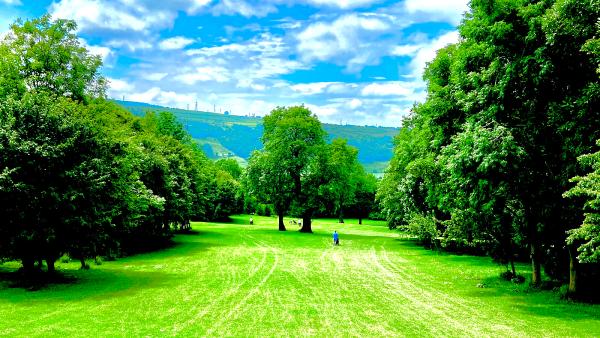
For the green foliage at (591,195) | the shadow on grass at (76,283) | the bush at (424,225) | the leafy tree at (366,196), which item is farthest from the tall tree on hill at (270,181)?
the green foliage at (591,195)

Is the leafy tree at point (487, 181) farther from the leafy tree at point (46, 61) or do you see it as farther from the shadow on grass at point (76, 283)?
the leafy tree at point (46, 61)

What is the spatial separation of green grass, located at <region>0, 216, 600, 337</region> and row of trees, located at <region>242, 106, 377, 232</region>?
96.5 feet

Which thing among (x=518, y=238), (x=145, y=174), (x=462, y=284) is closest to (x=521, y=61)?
(x=518, y=238)

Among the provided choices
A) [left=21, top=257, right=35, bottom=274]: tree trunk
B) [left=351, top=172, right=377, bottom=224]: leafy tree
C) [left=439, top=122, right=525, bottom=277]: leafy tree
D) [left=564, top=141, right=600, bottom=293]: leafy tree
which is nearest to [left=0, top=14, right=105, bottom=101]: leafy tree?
[left=21, top=257, right=35, bottom=274]: tree trunk

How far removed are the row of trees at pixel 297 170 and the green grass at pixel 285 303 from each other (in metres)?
29.4

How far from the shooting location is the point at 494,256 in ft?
83.6

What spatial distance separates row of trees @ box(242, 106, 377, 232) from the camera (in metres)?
59.6

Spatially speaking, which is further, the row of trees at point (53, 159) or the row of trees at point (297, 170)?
the row of trees at point (297, 170)

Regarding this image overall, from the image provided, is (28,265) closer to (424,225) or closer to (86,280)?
(86,280)

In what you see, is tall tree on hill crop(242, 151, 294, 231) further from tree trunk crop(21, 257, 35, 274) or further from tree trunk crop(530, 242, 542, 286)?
tree trunk crop(530, 242, 542, 286)

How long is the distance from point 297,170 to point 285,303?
43.2 metres

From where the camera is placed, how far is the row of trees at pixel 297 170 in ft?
196

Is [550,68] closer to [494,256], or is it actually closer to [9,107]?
[494,256]

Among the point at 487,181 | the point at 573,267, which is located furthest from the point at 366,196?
the point at 487,181
